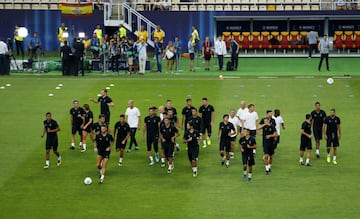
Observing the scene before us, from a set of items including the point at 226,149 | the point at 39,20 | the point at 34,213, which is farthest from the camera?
the point at 39,20

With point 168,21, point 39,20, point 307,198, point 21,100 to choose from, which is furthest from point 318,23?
point 307,198

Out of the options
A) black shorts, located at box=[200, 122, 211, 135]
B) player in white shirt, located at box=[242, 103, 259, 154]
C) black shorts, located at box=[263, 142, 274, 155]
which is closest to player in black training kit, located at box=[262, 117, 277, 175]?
black shorts, located at box=[263, 142, 274, 155]

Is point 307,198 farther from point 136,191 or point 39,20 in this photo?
point 39,20

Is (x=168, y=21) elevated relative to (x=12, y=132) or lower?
elevated

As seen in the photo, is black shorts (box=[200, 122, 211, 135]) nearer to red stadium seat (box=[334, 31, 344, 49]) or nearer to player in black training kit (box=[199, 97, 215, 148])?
player in black training kit (box=[199, 97, 215, 148])

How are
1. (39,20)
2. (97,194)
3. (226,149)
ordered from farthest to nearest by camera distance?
(39,20) < (226,149) < (97,194)

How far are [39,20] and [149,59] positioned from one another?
26.6 feet

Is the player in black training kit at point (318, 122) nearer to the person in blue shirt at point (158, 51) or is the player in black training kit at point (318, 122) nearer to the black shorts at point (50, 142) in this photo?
the black shorts at point (50, 142)

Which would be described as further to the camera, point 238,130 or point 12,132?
point 12,132

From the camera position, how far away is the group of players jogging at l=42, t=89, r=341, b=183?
95.6 feet

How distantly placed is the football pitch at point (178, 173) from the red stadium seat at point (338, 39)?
13209 mm

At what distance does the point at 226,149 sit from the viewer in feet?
102

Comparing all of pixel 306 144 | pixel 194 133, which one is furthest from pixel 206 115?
pixel 306 144

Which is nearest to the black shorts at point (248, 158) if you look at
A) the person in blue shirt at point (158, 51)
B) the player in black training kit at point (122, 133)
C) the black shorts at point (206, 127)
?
the player in black training kit at point (122, 133)
